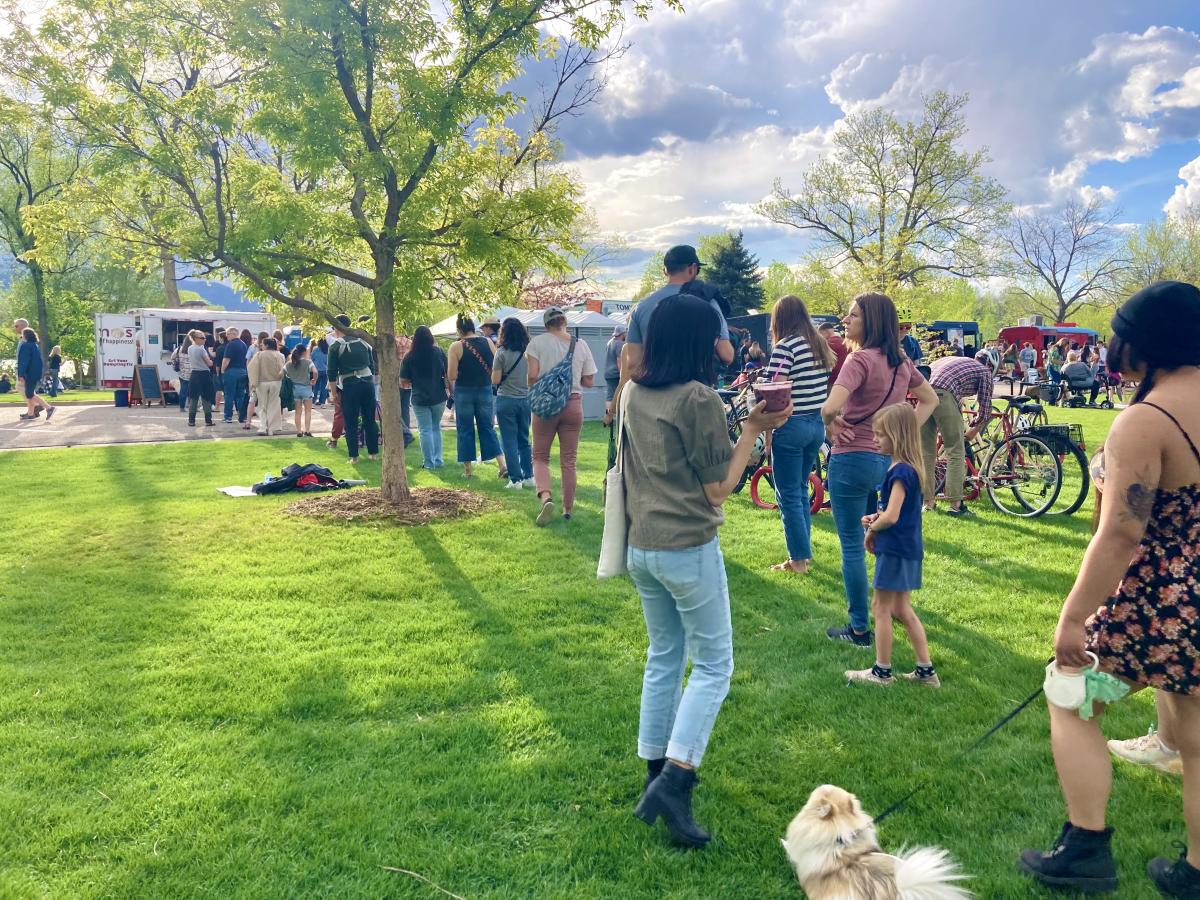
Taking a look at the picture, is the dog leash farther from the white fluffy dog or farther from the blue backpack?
the blue backpack

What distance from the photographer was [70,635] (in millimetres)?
4652

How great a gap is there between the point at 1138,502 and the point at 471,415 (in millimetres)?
8339

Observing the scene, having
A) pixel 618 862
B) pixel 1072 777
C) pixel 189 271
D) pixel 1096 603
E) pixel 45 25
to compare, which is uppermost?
pixel 45 25

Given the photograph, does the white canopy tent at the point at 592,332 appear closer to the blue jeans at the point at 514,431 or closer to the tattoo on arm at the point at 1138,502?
the blue jeans at the point at 514,431

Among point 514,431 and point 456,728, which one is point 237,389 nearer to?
point 514,431

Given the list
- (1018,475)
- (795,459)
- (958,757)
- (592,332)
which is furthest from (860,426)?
(592,332)

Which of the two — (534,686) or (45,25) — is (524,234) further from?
(534,686)

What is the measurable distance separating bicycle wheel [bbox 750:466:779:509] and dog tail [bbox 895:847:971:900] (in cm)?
620

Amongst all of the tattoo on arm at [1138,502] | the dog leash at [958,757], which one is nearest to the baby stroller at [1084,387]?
the dog leash at [958,757]

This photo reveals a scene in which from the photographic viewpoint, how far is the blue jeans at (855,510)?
14.5ft

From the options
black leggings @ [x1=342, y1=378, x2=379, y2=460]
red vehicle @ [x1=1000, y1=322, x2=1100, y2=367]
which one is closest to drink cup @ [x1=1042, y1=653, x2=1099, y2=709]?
black leggings @ [x1=342, y1=378, x2=379, y2=460]

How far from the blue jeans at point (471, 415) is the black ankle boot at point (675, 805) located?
7.27 m

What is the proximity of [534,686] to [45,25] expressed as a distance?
692cm

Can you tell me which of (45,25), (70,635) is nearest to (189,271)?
(45,25)
